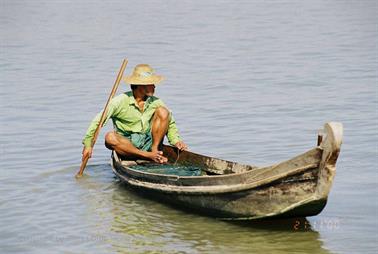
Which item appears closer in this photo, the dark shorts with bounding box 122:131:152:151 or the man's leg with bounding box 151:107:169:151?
the man's leg with bounding box 151:107:169:151

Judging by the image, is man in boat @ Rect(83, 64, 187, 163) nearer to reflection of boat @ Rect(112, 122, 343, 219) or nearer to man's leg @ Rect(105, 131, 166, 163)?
man's leg @ Rect(105, 131, 166, 163)

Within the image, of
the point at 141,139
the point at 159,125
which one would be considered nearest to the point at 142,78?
the point at 159,125

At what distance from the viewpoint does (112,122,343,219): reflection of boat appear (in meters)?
7.31

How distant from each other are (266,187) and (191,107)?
676 centimetres

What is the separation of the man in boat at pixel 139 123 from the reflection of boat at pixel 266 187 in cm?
93

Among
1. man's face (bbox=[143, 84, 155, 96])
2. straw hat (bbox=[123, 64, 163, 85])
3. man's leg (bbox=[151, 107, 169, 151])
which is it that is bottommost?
man's leg (bbox=[151, 107, 169, 151])

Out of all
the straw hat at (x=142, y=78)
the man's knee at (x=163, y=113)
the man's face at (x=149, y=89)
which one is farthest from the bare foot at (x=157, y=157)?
the straw hat at (x=142, y=78)

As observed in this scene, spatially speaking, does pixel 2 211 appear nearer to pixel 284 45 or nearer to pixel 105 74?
pixel 105 74

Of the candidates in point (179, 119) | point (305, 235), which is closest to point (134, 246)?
point (305, 235)

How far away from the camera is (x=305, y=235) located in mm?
8102

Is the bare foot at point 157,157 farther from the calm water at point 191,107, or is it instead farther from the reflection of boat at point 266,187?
the reflection of boat at point 266,187

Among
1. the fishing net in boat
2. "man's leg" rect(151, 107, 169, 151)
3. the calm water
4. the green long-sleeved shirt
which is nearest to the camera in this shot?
the calm water

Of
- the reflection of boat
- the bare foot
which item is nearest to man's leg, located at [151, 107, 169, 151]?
the bare foot

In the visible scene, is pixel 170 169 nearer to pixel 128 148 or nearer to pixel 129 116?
pixel 128 148
